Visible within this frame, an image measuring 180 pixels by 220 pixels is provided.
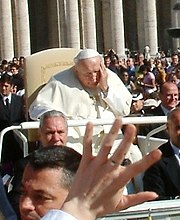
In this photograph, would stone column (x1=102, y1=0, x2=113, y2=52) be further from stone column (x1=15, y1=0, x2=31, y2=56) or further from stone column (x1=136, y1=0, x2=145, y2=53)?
stone column (x1=15, y1=0, x2=31, y2=56)

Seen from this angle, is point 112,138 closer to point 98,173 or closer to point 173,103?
point 98,173

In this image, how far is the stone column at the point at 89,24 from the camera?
3769cm

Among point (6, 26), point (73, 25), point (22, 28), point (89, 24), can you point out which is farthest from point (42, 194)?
point (89, 24)

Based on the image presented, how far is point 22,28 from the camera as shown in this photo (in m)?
34.5

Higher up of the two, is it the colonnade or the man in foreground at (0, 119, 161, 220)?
the colonnade

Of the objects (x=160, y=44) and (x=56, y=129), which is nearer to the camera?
Result: (x=56, y=129)

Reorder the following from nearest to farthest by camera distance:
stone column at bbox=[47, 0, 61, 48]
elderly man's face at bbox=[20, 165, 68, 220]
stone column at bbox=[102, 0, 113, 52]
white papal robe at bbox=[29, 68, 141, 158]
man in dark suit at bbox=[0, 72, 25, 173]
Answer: elderly man's face at bbox=[20, 165, 68, 220] < white papal robe at bbox=[29, 68, 141, 158] < man in dark suit at bbox=[0, 72, 25, 173] < stone column at bbox=[102, 0, 113, 52] < stone column at bbox=[47, 0, 61, 48]

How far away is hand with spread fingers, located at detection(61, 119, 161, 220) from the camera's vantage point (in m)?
1.95

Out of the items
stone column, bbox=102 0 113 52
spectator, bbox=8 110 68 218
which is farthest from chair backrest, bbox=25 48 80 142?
stone column, bbox=102 0 113 52

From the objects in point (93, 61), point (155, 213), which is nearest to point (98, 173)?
point (155, 213)

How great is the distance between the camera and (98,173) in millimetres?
1949

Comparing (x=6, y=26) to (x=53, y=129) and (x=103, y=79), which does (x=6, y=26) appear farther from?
(x=53, y=129)

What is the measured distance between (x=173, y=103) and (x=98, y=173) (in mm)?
6556

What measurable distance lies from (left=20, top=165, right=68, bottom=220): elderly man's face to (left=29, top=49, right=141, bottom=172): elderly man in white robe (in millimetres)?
3712
